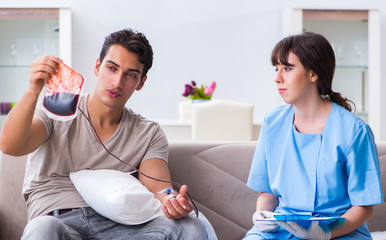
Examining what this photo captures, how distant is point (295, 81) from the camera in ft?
5.27

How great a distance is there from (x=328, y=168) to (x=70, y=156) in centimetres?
84

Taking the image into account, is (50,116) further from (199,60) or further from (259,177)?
(199,60)

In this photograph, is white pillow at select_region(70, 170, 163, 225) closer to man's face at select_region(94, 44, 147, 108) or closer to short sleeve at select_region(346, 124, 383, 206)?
man's face at select_region(94, 44, 147, 108)

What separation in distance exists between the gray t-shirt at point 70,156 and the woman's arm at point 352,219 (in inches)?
24.9

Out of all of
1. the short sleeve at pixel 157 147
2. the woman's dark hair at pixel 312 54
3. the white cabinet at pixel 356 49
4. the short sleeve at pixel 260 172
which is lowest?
the short sleeve at pixel 260 172

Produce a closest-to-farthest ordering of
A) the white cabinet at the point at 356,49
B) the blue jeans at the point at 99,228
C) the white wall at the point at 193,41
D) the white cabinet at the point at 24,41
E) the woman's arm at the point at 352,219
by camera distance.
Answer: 1. the blue jeans at the point at 99,228
2. the woman's arm at the point at 352,219
3. the white cabinet at the point at 24,41
4. the white cabinet at the point at 356,49
5. the white wall at the point at 193,41

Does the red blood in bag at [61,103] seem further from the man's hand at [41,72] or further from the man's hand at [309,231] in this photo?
the man's hand at [309,231]

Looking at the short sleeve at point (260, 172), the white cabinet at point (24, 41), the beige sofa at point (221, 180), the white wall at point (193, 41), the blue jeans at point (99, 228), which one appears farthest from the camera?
the white wall at point (193, 41)

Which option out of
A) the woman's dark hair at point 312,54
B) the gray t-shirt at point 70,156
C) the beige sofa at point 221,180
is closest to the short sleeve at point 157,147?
the gray t-shirt at point 70,156

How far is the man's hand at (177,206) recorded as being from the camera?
1.50 metres

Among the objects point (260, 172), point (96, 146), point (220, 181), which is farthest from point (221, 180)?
point (96, 146)

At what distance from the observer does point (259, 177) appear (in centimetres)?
171

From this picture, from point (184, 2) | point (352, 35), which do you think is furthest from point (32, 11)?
point (352, 35)

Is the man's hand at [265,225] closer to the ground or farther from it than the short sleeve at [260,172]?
closer to the ground
